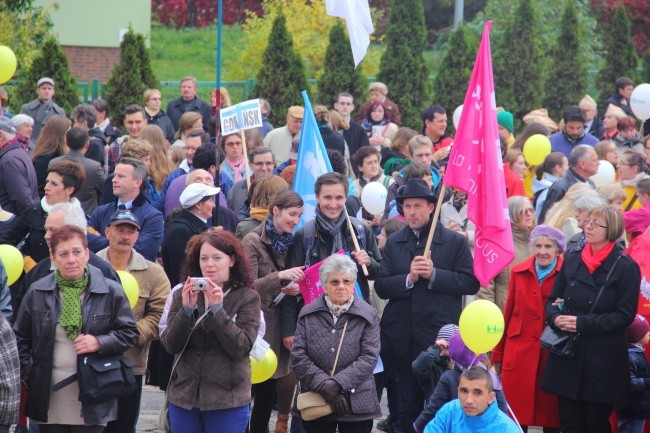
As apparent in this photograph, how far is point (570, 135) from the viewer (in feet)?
50.8

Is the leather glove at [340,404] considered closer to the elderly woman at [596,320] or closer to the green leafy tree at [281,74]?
the elderly woman at [596,320]

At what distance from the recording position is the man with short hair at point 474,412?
7.39 m

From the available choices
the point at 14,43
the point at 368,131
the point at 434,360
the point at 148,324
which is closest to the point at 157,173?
the point at 148,324

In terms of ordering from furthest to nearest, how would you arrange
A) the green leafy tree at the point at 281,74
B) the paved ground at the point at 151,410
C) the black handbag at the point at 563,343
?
the green leafy tree at the point at 281,74, the paved ground at the point at 151,410, the black handbag at the point at 563,343

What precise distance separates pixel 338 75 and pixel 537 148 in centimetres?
942

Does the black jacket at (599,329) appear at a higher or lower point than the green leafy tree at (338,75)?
lower

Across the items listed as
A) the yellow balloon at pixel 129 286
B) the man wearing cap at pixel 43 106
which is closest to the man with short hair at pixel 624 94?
the man wearing cap at pixel 43 106

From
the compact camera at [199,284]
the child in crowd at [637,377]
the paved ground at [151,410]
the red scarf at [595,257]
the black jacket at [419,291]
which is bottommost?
the paved ground at [151,410]

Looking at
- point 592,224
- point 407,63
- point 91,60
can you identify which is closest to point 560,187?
point 592,224

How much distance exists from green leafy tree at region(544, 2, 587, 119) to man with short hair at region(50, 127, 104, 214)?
1477 centimetres

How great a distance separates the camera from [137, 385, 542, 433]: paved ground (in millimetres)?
10030

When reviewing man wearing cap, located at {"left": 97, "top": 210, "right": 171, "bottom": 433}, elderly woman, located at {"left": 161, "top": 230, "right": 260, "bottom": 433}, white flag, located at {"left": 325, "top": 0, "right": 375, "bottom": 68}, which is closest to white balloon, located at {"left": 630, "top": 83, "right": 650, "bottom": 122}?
white flag, located at {"left": 325, "top": 0, "right": 375, "bottom": 68}

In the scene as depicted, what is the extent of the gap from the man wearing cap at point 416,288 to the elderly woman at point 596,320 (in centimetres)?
71

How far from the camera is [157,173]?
12109mm
